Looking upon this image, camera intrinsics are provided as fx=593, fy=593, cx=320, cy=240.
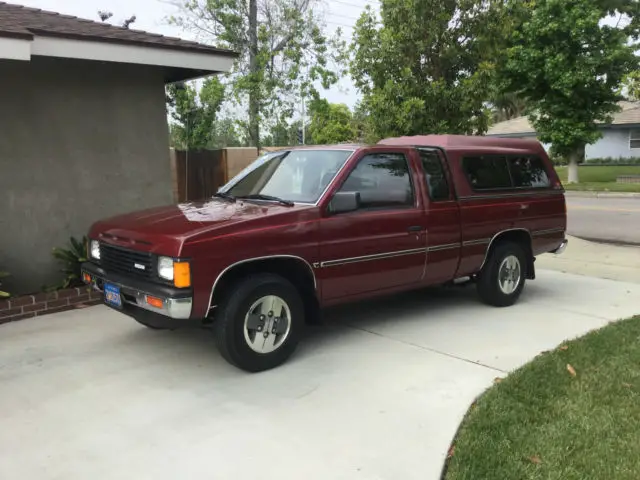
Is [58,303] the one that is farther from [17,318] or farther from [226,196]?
[226,196]

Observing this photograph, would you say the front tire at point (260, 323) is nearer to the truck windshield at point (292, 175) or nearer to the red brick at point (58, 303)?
the truck windshield at point (292, 175)

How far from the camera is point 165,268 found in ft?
14.1

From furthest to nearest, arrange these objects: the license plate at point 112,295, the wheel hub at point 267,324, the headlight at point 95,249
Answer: the headlight at point 95,249 < the license plate at point 112,295 < the wheel hub at point 267,324

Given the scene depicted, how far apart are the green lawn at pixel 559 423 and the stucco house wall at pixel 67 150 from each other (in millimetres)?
5223

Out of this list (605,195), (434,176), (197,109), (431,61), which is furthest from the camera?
(605,195)

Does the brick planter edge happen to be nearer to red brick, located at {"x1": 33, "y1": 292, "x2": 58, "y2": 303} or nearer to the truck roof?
red brick, located at {"x1": 33, "y1": 292, "x2": 58, "y2": 303}

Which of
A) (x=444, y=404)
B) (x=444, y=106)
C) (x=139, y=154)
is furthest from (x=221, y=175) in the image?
(x=444, y=404)

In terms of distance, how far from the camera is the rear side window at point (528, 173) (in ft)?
22.2

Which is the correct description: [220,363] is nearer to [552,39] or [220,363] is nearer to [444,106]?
[444,106]

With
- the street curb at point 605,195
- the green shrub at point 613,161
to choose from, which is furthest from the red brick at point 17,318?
the green shrub at point 613,161

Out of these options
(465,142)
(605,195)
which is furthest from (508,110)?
(465,142)

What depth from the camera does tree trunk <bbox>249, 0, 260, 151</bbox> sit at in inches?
701

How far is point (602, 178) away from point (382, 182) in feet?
92.0

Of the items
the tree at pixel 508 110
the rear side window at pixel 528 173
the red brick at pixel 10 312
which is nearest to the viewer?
the red brick at pixel 10 312
